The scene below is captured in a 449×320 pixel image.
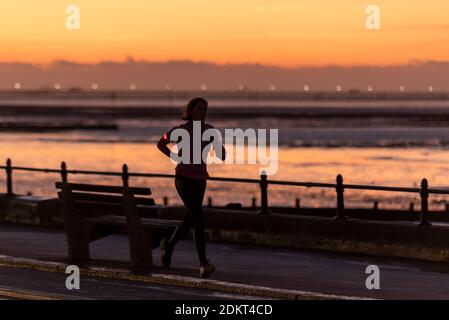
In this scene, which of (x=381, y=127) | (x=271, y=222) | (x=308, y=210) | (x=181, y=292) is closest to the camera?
(x=181, y=292)

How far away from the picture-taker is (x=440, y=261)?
1551 cm

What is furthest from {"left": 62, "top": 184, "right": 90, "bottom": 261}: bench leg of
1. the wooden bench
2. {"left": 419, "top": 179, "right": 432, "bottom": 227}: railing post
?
{"left": 419, "top": 179, "right": 432, "bottom": 227}: railing post

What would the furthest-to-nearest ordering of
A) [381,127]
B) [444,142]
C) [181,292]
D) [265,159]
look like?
[381,127]
[444,142]
[265,159]
[181,292]

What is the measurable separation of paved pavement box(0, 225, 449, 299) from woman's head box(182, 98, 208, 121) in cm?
183

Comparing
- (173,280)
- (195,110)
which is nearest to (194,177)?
(195,110)

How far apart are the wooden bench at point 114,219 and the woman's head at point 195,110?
163cm

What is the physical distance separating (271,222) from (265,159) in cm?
7817

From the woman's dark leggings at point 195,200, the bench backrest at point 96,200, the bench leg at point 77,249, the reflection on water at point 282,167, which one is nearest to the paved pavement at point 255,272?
the bench leg at point 77,249

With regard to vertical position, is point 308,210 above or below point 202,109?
below

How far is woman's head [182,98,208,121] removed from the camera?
44.2 ft

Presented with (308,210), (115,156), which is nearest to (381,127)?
(115,156)

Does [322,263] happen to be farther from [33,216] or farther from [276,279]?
[33,216]

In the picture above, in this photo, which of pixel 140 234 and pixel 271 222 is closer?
pixel 140 234
